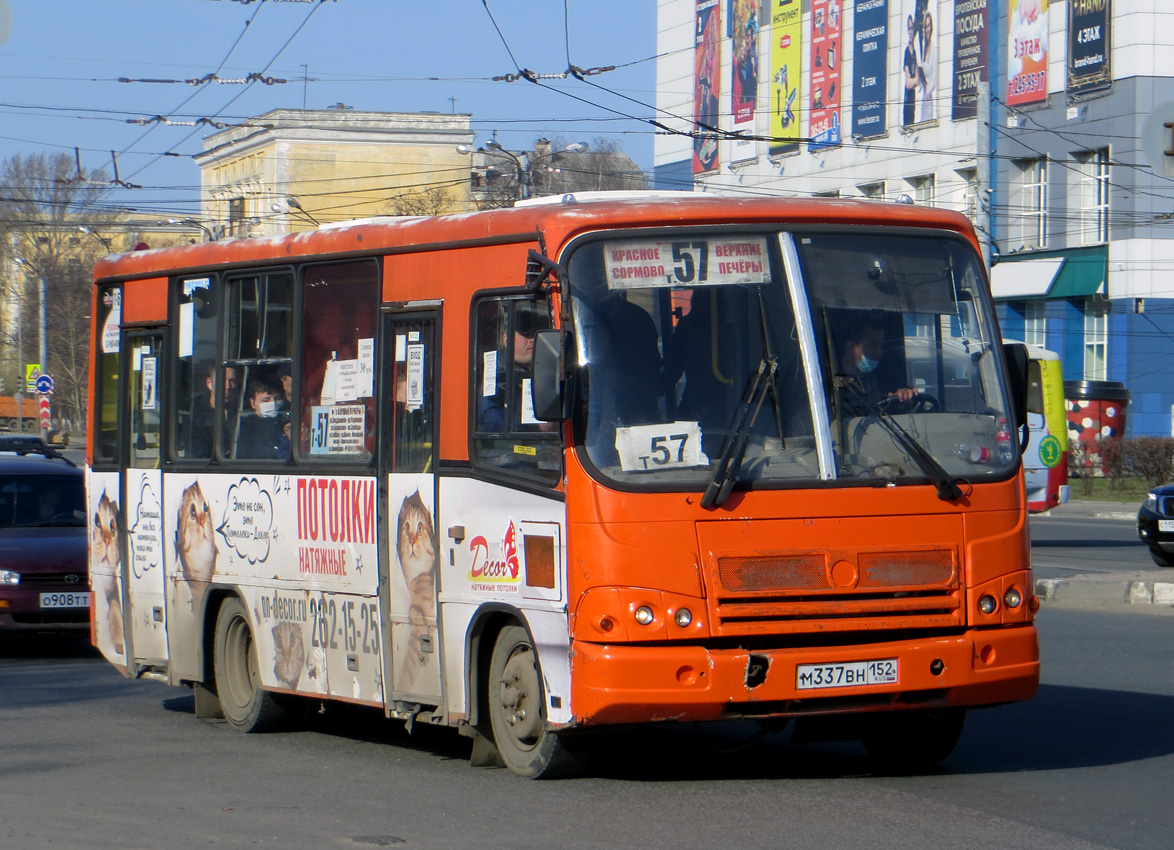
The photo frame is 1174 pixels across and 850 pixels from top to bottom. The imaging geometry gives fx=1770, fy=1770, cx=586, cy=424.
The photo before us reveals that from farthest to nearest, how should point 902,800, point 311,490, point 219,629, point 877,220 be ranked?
point 219,629, point 311,490, point 877,220, point 902,800

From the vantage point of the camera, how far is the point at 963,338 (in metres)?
8.02

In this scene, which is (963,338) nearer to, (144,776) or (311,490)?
(311,490)

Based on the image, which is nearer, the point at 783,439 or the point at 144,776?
the point at 783,439

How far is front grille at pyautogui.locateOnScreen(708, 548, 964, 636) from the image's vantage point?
23.7 ft

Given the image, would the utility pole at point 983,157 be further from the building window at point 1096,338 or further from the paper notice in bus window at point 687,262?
the paper notice in bus window at point 687,262

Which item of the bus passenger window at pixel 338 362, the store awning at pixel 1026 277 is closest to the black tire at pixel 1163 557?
the bus passenger window at pixel 338 362

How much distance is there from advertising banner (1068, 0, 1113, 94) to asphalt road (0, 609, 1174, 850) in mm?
38289

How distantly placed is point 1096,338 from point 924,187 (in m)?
8.93

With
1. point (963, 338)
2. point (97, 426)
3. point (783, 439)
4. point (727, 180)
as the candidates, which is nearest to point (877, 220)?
point (963, 338)

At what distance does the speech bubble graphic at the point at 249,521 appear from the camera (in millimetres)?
9898

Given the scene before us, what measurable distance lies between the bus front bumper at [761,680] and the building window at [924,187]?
48.1 meters

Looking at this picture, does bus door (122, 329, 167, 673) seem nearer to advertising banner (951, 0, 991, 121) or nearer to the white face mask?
the white face mask

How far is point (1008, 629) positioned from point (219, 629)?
194 inches

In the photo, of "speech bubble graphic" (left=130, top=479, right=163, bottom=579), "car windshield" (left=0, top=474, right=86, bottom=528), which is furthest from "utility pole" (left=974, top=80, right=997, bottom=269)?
"speech bubble graphic" (left=130, top=479, right=163, bottom=579)
